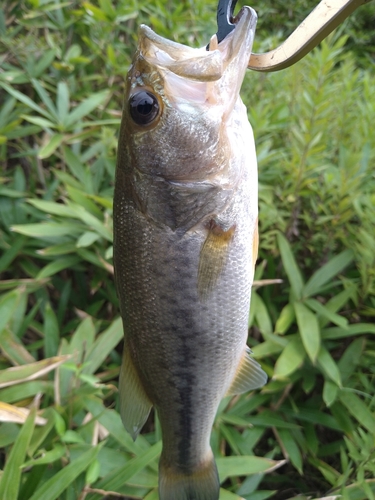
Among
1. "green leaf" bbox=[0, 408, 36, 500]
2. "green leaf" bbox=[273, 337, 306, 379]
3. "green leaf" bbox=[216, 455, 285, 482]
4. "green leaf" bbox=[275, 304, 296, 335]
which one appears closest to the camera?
"green leaf" bbox=[0, 408, 36, 500]

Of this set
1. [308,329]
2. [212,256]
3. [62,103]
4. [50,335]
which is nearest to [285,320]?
[308,329]

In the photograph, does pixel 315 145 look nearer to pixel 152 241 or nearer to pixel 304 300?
pixel 304 300

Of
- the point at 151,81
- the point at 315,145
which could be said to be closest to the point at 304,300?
the point at 315,145

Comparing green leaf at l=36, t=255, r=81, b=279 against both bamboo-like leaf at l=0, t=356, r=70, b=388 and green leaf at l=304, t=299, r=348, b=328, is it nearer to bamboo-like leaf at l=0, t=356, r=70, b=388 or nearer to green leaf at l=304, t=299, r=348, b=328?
bamboo-like leaf at l=0, t=356, r=70, b=388

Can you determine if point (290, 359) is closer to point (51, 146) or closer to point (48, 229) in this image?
point (48, 229)

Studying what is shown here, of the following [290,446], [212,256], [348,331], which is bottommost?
[290,446]

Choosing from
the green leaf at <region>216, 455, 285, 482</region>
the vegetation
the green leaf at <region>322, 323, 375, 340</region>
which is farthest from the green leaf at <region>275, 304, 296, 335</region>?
the green leaf at <region>216, 455, 285, 482</region>
